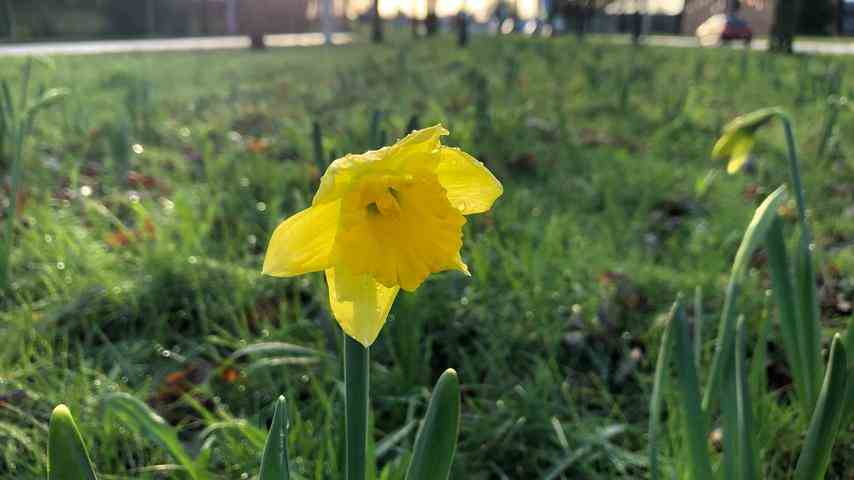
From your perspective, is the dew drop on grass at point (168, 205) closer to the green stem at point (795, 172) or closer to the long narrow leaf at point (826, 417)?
the green stem at point (795, 172)

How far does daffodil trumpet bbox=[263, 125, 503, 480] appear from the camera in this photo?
615mm

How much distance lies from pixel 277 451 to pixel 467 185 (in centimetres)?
30

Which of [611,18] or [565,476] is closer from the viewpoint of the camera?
[565,476]

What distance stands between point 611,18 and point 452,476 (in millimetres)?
37640

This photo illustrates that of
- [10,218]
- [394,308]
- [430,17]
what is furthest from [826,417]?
[430,17]

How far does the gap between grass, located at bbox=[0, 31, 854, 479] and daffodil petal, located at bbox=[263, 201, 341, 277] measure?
0.46 meters

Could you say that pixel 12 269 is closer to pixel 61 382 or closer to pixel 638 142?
pixel 61 382

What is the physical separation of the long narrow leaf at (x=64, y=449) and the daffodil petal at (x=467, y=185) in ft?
1.24

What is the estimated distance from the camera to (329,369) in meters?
1.49

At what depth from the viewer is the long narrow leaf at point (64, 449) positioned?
60cm

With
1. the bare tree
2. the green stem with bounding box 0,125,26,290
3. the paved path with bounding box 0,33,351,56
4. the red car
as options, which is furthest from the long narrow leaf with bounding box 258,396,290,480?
the red car

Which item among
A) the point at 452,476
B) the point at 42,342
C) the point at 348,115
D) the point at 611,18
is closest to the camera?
the point at 452,476

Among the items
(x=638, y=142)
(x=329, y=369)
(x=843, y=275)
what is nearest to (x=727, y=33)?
(x=638, y=142)

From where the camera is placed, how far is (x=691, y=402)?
874 mm
